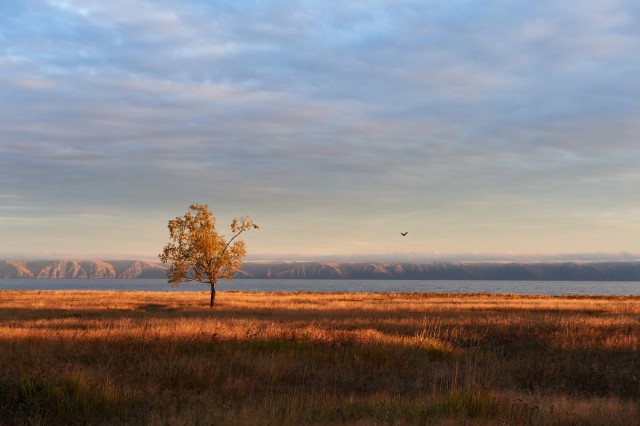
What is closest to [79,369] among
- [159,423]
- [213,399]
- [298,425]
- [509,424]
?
[213,399]

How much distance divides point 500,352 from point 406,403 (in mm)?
8282

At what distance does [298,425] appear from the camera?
7238mm

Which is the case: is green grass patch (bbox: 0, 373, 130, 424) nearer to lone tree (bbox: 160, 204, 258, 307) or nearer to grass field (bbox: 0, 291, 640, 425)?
grass field (bbox: 0, 291, 640, 425)

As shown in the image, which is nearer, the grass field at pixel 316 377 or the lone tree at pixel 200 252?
the grass field at pixel 316 377

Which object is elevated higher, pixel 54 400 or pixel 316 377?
pixel 54 400

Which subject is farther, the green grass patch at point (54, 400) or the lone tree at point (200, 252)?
the lone tree at point (200, 252)

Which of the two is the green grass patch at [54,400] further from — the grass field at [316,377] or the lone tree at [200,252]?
the lone tree at [200,252]

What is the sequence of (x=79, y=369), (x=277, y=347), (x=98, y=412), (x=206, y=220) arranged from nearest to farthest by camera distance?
(x=98, y=412) → (x=79, y=369) → (x=277, y=347) → (x=206, y=220)

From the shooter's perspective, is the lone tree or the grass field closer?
the grass field

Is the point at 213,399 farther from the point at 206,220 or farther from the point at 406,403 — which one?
the point at 206,220

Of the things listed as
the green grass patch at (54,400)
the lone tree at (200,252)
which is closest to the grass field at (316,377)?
the green grass patch at (54,400)

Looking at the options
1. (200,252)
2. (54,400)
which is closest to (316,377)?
(54,400)

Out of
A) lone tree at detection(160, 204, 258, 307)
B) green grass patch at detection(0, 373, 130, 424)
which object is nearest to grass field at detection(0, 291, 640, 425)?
green grass patch at detection(0, 373, 130, 424)

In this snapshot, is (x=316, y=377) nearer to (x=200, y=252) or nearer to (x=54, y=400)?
(x=54, y=400)
